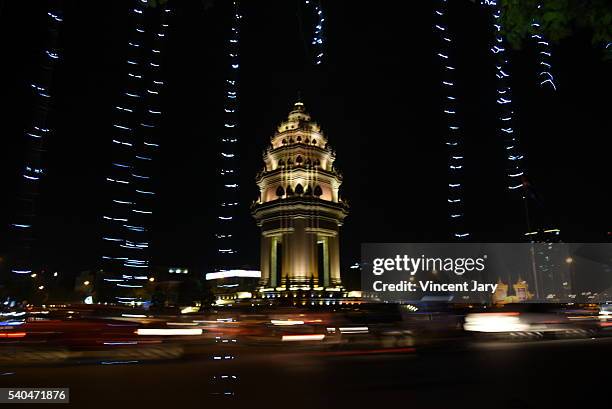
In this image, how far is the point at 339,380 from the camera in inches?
380

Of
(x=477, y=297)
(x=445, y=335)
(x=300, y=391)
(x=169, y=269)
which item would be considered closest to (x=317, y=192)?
(x=477, y=297)

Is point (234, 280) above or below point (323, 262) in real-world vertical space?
below

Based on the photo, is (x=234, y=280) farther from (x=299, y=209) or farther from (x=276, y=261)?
(x=299, y=209)

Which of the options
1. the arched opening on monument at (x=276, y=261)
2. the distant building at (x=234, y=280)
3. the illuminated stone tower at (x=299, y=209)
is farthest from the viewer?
the distant building at (x=234, y=280)

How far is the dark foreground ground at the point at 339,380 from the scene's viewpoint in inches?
307

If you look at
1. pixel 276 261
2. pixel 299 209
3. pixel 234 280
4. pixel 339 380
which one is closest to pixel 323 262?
pixel 276 261

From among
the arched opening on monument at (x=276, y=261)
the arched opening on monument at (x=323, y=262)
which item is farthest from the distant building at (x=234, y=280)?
the arched opening on monument at (x=323, y=262)

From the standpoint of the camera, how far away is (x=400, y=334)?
16656 mm

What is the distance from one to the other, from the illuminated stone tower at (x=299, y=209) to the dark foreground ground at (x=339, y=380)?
41.4 m

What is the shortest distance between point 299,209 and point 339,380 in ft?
154

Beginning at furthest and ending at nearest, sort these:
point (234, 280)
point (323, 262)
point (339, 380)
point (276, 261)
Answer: point (234, 280)
point (323, 262)
point (276, 261)
point (339, 380)

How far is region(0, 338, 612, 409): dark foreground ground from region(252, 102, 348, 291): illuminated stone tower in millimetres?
41361

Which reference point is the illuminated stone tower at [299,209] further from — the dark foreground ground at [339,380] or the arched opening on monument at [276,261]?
the dark foreground ground at [339,380]

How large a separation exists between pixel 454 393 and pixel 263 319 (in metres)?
17.3
